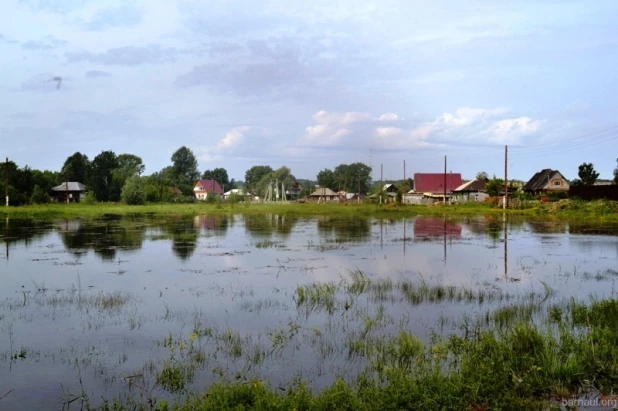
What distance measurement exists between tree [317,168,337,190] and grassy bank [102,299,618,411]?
127752 mm

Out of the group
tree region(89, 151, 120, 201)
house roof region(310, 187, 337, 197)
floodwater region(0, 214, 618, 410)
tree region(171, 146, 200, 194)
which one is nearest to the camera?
floodwater region(0, 214, 618, 410)

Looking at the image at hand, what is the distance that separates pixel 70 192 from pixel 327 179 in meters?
70.1

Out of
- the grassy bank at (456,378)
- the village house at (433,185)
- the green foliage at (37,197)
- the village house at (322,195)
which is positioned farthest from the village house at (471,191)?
the grassy bank at (456,378)

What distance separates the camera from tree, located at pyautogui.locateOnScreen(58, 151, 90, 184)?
87750mm

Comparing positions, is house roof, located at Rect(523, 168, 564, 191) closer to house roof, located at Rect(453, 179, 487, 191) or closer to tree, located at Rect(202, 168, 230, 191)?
house roof, located at Rect(453, 179, 487, 191)

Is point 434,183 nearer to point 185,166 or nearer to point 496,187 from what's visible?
point 496,187

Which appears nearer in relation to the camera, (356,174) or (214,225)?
Answer: (214,225)

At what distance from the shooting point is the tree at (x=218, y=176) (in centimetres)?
14394

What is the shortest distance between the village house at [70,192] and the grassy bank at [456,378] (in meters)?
81.5

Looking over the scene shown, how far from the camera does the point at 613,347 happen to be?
7.24 metres

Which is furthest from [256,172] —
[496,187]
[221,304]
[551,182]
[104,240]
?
[221,304]

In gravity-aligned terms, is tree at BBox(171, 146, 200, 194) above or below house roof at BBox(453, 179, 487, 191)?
above

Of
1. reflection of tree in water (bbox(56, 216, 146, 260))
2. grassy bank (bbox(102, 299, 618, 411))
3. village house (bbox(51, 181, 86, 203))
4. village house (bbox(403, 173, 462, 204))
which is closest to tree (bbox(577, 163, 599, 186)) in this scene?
village house (bbox(403, 173, 462, 204))

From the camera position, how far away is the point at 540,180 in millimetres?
71250
